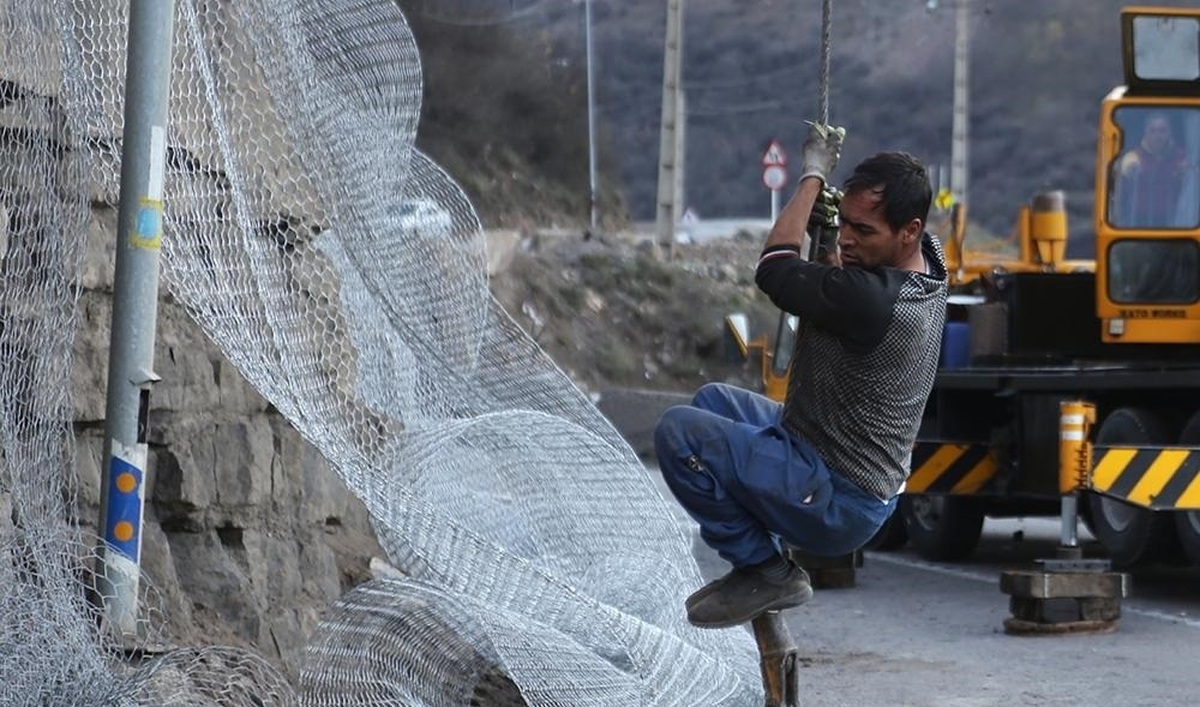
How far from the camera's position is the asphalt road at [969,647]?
8.61 meters

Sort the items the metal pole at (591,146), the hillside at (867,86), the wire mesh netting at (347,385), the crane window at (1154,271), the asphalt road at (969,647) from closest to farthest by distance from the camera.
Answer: the wire mesh netting at (347,385)
the asphalt road at (969,647)
the crane window at (1154,271)
the metal pole at (591,146)
the hillside at (867,86)

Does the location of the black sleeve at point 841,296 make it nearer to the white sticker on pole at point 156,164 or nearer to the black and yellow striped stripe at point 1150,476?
the white sticker on pole at point 156,164

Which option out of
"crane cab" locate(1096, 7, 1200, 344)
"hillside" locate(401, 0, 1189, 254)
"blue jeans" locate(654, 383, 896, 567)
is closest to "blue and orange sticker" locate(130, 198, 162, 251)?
"blue jeans" locate(654, 383, 896, 567)

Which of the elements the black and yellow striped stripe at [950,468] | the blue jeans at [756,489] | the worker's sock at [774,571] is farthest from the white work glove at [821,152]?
the black and yellow striped stripe at [950,468]

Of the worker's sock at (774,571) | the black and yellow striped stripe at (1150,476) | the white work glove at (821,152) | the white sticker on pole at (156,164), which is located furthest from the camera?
the black and yellow striped stripe at (1150,476)

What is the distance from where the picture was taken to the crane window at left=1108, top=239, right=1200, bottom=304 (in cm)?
1366

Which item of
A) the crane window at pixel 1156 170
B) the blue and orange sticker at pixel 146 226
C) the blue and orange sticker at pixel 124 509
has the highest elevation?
the crane window at pixel 1156 170

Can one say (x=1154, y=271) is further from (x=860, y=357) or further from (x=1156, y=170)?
(x=860, y=357)

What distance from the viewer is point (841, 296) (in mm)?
5949

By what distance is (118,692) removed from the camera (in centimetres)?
522

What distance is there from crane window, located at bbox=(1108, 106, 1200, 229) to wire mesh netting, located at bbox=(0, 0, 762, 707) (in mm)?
6725

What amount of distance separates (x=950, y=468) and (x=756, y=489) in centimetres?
831

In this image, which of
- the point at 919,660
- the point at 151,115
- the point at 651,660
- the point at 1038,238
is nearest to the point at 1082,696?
the point at 919,660

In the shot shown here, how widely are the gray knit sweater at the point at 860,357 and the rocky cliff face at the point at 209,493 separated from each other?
75.9 inches
